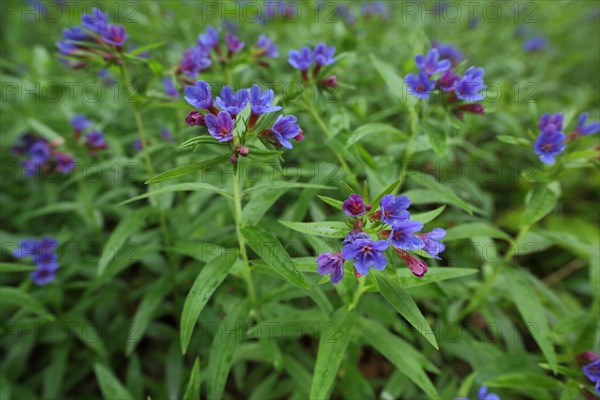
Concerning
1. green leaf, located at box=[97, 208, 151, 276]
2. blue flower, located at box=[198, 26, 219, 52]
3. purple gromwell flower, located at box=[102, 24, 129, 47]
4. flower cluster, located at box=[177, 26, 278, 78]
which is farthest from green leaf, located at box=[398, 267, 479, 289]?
purple gromwell flower, located at box=[102, 24, 129, 47]

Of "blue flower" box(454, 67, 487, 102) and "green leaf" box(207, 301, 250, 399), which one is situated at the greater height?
"blue flower" box(454, 67, 487, 102)

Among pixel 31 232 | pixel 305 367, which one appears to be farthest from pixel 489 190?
pixel 31 232

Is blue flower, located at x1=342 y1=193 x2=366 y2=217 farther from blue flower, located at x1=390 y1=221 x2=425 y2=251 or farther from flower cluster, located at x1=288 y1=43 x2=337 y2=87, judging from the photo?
flower cluster, located at x1=288 y1=43 x2=337 y2=87

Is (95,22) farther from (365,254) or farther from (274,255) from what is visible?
(365,254)

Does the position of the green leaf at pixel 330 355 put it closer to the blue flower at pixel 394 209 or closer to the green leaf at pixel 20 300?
the blue flower at pixel 394 209

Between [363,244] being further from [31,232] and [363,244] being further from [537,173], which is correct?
[31,232]

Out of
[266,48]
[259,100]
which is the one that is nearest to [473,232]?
[259,100]

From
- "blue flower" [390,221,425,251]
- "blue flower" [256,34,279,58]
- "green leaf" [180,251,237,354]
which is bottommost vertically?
"green leaf" [180,251,237,354]

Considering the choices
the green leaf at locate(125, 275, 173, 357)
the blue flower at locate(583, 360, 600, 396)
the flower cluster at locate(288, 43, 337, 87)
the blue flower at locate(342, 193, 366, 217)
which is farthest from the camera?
the green leaf at locate(125, 275, 173, 357)
